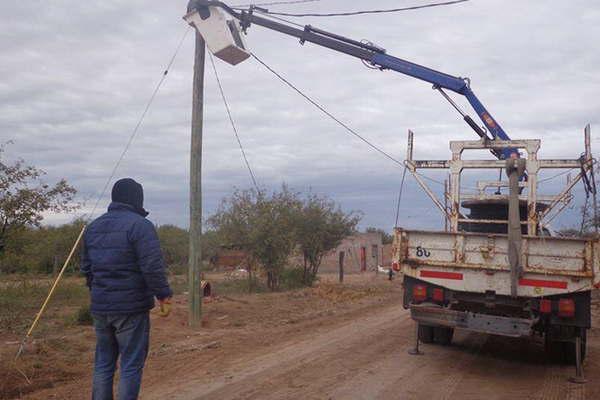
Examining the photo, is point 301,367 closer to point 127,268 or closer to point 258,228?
point 127,268

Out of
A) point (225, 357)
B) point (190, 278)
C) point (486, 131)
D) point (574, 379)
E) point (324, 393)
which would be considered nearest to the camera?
point (324, 393)

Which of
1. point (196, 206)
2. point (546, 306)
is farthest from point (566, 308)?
point (196, 206)

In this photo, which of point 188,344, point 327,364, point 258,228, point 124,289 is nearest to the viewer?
point 124,289

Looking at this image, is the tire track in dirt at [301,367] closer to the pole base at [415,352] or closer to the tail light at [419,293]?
the pole base at [415,352]

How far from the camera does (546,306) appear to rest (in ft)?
26.0

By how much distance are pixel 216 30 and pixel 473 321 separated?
23.9 feet

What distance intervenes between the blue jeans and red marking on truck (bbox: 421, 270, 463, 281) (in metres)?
4.61

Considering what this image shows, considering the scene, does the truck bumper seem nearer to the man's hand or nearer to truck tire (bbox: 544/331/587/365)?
truck tire (bbox: 544/331/587/365)

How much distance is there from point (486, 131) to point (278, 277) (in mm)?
10847

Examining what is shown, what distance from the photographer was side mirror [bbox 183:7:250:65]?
11805mm

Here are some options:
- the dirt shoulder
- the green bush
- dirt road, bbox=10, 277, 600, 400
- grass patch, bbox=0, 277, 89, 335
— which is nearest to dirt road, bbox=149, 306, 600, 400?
dirt road, bbox=10, 277, 600, 400

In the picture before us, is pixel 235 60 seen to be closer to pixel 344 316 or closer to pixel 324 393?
pixel 344 316

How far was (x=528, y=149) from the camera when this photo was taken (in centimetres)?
970

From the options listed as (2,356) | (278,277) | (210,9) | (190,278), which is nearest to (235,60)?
(210,9)
